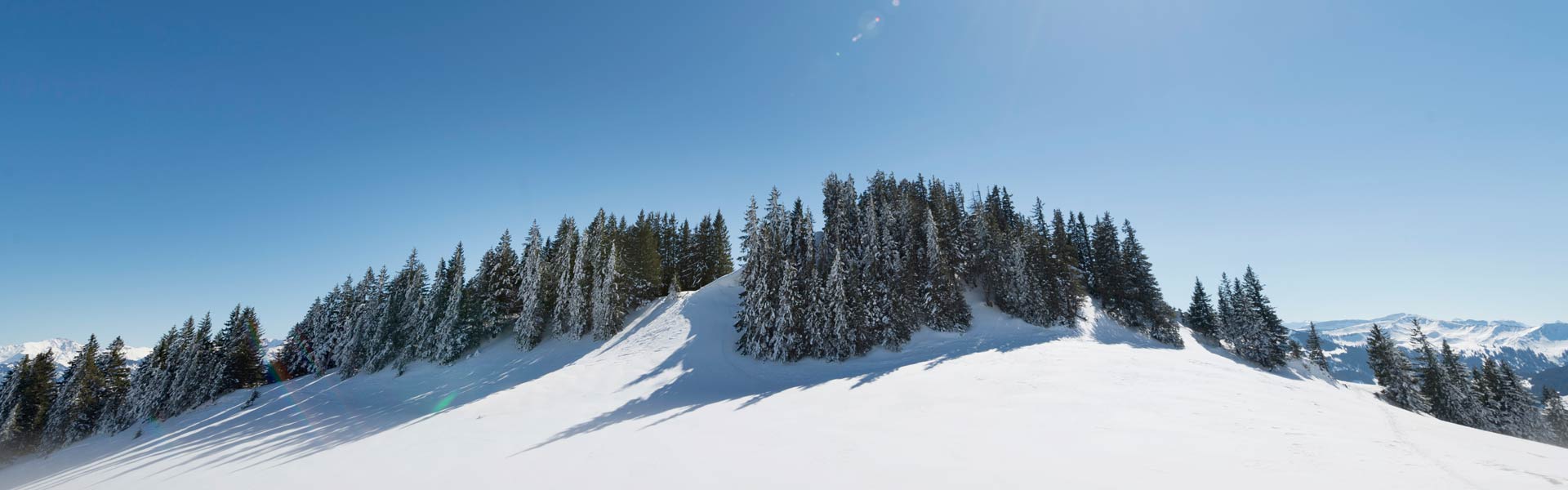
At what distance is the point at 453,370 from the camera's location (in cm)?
3784

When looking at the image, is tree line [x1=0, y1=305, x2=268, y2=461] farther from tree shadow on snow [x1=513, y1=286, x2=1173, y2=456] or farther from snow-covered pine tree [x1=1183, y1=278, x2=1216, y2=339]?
snow-covered pine tree [x1=1183, y1=278, x2=1216, y2=339]

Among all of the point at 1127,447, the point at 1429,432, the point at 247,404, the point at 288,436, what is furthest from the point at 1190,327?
the point at 247,404

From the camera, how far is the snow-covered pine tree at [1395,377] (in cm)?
3641

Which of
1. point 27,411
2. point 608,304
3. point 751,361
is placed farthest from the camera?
point 27,411

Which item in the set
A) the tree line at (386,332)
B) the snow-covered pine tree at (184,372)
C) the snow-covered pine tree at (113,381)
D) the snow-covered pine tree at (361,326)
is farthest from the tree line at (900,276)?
the snow-covered pine tree at (113,381)

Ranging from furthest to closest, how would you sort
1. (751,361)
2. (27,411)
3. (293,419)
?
(27,411) → (751,361) → (293,419)

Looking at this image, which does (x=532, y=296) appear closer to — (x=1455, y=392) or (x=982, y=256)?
(x=982, y=256)

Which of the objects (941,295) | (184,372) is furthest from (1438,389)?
(184,372)

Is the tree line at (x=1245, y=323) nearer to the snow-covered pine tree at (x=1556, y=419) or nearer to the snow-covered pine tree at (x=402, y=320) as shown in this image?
the snow-covered pine tree at (x=1556, y=419)

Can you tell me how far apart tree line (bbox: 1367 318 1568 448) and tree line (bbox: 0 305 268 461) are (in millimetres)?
91760

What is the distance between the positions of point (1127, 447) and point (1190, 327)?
61.5 metres

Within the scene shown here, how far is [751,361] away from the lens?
109ft

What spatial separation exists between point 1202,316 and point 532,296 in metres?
66.9

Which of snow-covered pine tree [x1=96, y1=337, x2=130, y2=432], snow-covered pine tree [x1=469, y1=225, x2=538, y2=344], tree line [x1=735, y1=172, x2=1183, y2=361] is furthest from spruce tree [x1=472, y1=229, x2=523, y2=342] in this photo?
snow-covered pine tree [x1=96, y1=337, x2=130, y2=432]
